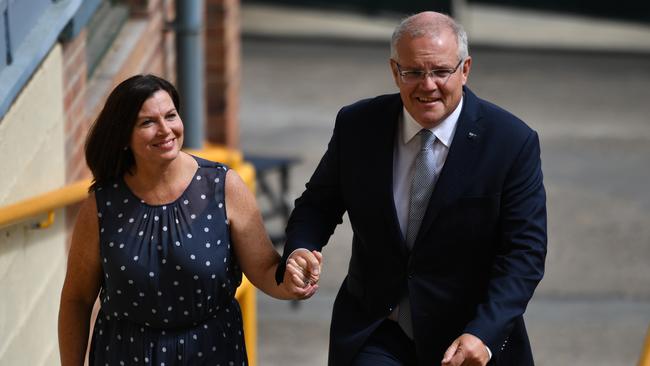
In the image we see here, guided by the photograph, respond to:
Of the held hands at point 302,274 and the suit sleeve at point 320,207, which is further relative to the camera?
the suit sleeve at point 320,207

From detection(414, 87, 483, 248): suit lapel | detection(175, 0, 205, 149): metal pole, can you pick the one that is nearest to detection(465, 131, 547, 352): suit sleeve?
detection(414, 87, 483, 248): suit lapel

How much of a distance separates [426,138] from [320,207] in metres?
0.41

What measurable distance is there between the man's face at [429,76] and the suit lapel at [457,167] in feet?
0.30

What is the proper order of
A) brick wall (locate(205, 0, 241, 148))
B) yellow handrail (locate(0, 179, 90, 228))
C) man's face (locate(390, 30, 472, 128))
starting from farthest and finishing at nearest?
brick wall (locate(205, 0, 241, 148)), yellow handrail (locate(0, 179, 90, 228)), man's face (locate(390, 30, 472, 128))

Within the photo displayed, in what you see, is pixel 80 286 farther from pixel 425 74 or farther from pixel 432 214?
pixel 425 74

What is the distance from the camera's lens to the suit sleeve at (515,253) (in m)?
3.74

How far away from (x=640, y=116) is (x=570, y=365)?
23.8ft

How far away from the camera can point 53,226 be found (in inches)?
206

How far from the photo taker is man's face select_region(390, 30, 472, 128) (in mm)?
3648

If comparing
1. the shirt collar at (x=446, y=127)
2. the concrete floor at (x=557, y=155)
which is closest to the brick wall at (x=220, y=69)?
the concrete floor at (x=557, y=155)

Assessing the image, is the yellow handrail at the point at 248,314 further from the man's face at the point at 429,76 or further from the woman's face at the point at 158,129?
the man's face at the point at 429,76

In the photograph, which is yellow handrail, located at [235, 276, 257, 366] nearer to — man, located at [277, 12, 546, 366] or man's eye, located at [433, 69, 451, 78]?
man, located at [277, 12, 546, 366]

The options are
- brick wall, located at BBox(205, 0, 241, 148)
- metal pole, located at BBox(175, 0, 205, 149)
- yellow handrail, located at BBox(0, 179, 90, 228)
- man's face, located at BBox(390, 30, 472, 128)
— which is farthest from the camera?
brick wall, located at BBox(205, 0, 241, 148)

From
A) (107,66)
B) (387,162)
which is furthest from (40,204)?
(107,66)
